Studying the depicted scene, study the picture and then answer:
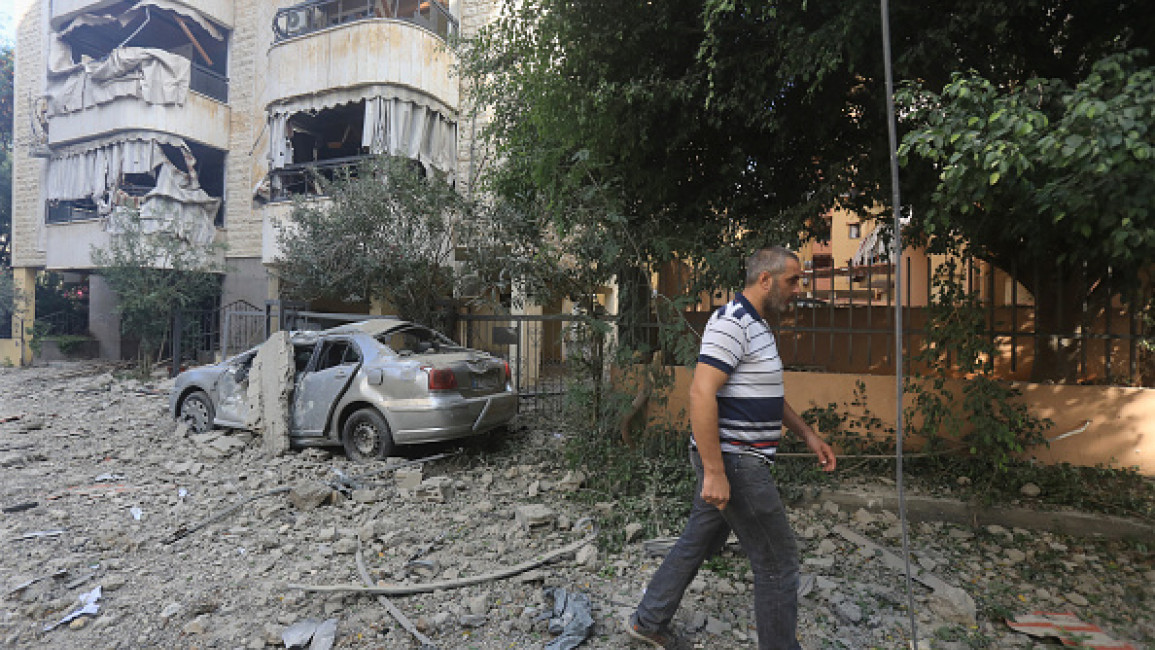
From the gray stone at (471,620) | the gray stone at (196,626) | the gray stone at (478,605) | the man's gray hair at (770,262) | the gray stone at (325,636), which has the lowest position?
the gray stone at (196,626)

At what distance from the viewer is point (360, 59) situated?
11180mm

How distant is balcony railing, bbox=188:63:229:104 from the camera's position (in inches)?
565

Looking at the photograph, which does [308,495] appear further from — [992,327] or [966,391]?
[992,327]

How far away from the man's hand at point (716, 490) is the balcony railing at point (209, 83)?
17147 millimetres

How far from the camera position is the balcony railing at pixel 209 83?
47.1 ft

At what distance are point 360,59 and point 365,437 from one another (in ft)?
29.0

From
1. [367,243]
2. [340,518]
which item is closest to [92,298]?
[367,243]

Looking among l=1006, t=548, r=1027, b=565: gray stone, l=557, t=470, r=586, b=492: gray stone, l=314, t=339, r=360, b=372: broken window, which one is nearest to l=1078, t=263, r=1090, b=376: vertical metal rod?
l=1006, t=548, r=1027, b=565: gray stone

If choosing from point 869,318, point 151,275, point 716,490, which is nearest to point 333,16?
point 151,275

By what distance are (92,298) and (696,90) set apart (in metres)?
19.7

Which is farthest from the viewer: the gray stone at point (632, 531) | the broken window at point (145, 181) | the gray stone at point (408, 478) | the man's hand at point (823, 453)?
the broken window at point (145, 181)

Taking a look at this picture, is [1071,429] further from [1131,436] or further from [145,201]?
[145,201]

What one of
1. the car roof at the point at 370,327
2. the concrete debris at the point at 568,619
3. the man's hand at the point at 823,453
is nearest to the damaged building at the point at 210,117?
the car roof at the point at 370,327

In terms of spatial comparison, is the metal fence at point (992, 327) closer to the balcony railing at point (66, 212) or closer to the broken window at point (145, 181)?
the broken window at point (145, 181)
